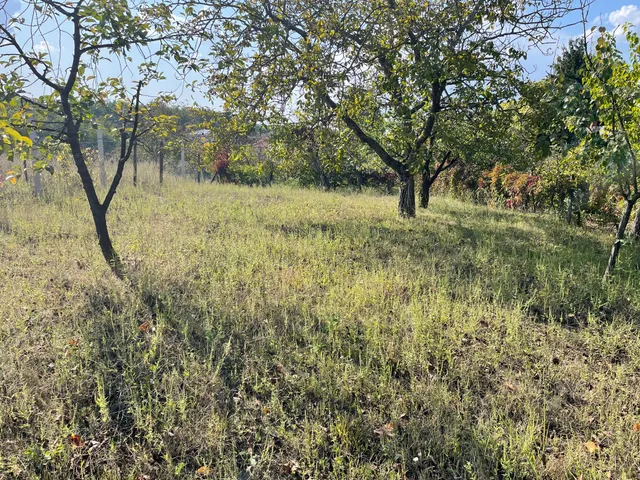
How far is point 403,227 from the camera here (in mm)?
7586

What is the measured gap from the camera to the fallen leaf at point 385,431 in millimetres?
2169

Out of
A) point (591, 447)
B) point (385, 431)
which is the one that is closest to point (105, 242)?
point (385, 431)

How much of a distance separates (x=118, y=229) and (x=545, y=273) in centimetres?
637

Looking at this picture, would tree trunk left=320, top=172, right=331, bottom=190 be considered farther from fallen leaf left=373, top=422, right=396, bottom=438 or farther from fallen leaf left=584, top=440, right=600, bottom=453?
fallen leaf left=584, top=440, right=600, bottom=453

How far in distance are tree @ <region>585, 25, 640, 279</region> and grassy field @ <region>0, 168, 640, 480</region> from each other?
137cm

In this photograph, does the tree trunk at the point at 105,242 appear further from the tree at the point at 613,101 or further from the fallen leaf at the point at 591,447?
the tree at the point at 613,101

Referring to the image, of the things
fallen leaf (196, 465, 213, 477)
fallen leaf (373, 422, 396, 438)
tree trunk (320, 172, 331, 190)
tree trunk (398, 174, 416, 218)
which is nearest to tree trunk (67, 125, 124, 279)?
fallen leaf (196, 465, 213, 477)

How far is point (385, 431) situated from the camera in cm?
219

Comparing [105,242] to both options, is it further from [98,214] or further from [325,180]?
[325,180]

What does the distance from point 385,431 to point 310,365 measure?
78cm

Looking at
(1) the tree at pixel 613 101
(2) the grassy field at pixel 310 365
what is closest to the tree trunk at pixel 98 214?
(2) the grassy field at pixel 310 365

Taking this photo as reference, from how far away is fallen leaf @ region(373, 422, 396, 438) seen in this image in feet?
7.12

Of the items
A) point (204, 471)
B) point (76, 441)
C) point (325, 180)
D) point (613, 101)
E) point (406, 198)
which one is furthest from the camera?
point (325, 180)

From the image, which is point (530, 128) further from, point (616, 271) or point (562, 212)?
point (562, 212)
